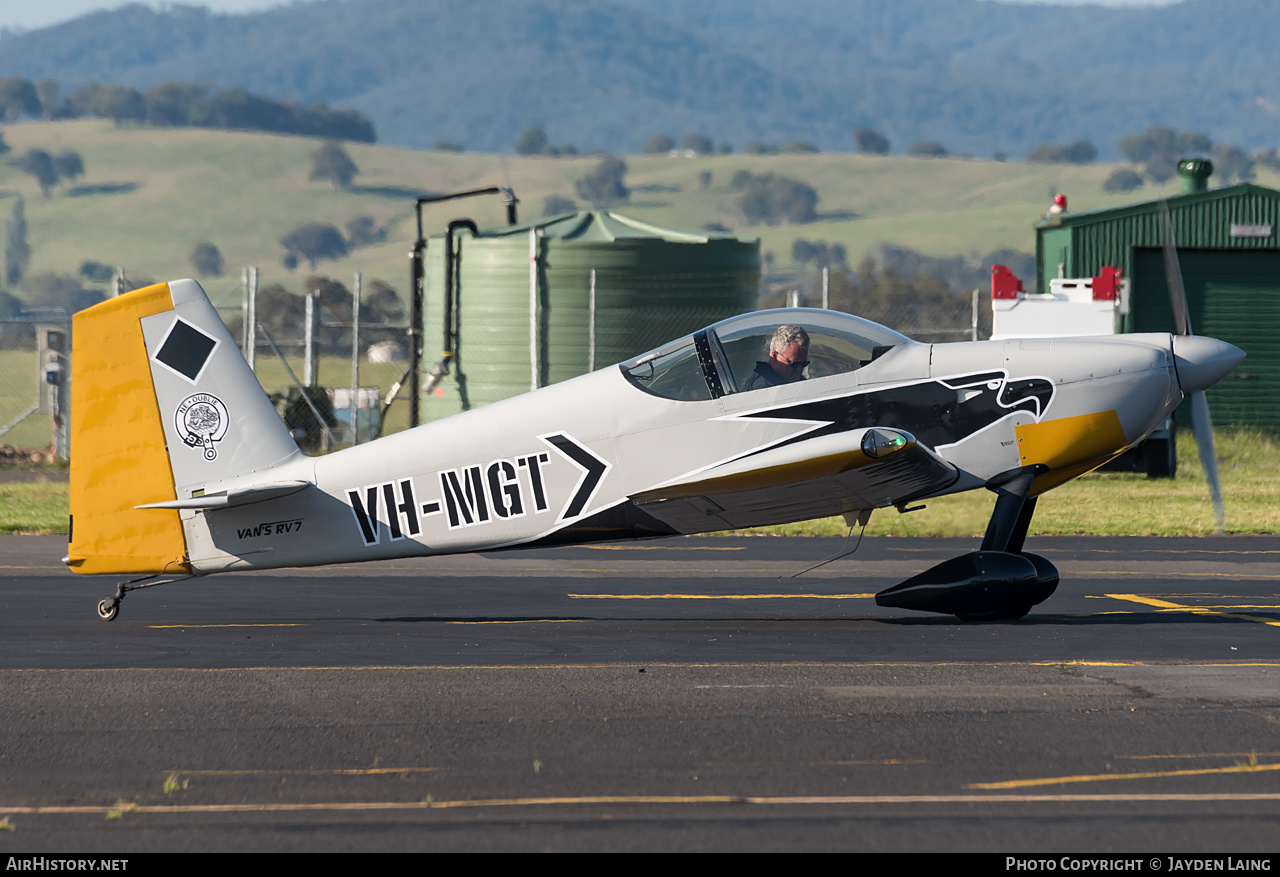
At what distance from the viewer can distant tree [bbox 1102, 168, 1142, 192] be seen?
180m

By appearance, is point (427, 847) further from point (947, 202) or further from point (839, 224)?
point (947, 202)

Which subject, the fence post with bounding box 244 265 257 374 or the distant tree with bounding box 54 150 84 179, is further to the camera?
the distant tree with bounding box 54 150 84 179

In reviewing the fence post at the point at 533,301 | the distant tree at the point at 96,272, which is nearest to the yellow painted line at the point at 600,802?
the fence post at the point at 533,301

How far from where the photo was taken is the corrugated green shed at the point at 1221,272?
24.1 metres

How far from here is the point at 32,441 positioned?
35562 mm

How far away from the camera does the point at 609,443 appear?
31.7ft

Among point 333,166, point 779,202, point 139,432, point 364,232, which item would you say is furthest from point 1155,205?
point 333,166

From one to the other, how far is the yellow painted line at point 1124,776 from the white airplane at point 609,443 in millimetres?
3460

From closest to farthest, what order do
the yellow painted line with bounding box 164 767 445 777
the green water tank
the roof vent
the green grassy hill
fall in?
the yellow painted line with bounding box 164 767 445 777 < the green water tank < the roof vent < the green grassy hill

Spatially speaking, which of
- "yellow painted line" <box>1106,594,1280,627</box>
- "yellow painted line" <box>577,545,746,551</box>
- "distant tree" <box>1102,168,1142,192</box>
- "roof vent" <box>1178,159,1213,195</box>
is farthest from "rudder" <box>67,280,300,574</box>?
"distant tree" <box>1102,168,1142,192</box>

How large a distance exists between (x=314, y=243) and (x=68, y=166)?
37797 millimetres

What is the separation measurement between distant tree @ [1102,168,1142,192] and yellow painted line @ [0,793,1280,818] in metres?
186

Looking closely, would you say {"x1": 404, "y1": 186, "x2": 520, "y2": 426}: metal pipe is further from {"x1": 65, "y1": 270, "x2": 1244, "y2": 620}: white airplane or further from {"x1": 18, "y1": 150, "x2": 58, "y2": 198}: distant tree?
{"x1": 18, "y1": 150, "x2": 58, "y2": 198}: distant tree

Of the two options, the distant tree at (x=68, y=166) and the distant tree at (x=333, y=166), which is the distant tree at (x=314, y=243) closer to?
the distant tree at (x=333, y=166)
